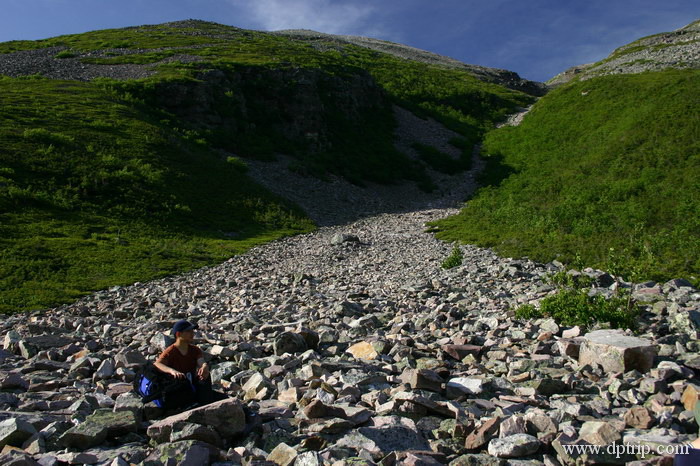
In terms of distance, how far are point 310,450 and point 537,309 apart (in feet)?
25.7

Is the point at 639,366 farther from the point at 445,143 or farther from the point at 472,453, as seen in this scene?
the point at 445,143

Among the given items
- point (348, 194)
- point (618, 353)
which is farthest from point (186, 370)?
point (348, 194)

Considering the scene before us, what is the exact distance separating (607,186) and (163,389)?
97.7 ft

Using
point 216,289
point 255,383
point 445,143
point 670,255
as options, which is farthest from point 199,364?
point 445,143

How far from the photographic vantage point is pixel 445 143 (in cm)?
6506

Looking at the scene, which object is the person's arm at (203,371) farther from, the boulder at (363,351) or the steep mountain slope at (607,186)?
the steep mountain slope at (607,186)

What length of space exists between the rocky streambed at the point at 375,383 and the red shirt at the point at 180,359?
2.43 ft

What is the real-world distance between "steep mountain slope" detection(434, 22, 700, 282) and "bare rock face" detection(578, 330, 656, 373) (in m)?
3.94

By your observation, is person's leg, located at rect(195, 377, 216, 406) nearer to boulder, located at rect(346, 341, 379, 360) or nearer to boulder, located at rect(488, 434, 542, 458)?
boulder, located at rect(346, 341, 379, 360)

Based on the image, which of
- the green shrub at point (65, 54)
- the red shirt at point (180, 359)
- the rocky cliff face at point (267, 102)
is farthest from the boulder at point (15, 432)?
the green shrub at point (65, 54)

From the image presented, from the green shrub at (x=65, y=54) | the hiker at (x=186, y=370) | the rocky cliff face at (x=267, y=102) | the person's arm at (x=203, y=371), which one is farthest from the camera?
the green shrub at (x=65, y=54)

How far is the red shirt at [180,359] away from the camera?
7.01 metres

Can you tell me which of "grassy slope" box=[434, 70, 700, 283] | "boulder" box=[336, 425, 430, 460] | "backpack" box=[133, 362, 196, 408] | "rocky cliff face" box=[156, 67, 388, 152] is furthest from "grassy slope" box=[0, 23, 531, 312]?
"boulder" box=[336, 425, 430, 460]

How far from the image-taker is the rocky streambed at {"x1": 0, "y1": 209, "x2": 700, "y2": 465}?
507 centimetres
